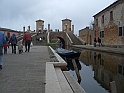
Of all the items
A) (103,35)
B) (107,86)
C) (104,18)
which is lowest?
(107,86)

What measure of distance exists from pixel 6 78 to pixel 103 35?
25.8 meters

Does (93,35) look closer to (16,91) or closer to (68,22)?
(68,22)

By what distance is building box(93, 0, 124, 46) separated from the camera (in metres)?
21.8

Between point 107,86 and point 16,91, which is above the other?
point 16,91

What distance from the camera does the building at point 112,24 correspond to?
859 inches

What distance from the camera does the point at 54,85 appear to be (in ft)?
11.5

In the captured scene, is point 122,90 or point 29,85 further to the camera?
point 122,90

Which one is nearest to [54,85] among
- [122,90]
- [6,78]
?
[6,78]

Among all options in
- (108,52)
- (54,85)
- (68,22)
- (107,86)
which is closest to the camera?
(54,85)

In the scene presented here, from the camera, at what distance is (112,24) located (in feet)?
80.5

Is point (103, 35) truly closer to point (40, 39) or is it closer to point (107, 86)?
point (40, 39)

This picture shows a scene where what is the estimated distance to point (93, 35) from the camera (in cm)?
3406

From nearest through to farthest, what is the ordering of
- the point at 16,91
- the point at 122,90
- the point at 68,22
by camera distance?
the point at 16,91 < the point at 122,90 < the point at 68,22

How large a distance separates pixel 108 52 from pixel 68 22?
3485cm
